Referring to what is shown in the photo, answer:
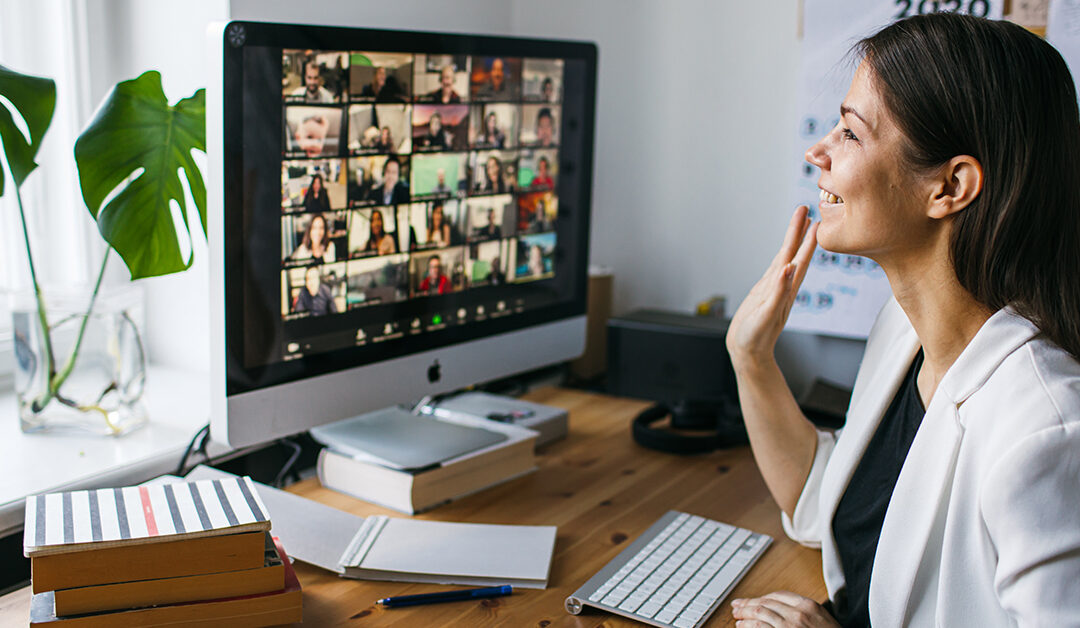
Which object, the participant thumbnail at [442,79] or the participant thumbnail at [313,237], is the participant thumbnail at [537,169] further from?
the participant thumbnail at [313,237]

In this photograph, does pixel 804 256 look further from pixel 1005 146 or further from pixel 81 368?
pixel 81 368

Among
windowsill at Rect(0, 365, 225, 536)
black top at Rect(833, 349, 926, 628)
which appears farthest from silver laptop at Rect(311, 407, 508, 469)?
black top at Rect(833, 349, 926, 628)

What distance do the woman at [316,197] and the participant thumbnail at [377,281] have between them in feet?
0.28

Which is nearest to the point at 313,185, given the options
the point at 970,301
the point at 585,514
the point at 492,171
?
the point at 492,171

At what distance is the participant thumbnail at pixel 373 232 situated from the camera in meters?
1.23

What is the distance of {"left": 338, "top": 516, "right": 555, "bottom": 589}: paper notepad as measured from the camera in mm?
1069

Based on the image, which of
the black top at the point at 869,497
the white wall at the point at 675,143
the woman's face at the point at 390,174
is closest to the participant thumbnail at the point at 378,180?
the woman's face at the point at 390,174

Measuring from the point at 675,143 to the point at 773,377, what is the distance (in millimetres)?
781

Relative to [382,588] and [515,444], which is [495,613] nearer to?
[382,588]

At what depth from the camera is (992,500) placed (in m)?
0.85

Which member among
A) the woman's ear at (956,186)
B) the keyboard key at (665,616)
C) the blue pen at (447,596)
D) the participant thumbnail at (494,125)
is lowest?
the blue pen at (447,596)

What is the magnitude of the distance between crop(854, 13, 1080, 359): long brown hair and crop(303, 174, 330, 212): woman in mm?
678

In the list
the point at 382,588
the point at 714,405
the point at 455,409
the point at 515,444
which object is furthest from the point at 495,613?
the point at 714,405

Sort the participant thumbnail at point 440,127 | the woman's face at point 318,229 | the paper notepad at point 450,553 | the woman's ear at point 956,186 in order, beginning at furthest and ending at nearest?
the participant thumbnail at point 440,127 → the woman's face at point 318,229 → the paper notepad at point 450,553 → the woman's ear at point 956,186
